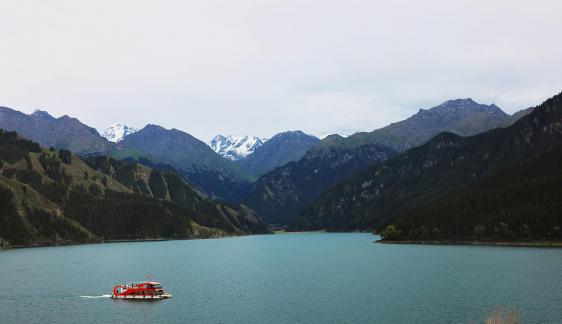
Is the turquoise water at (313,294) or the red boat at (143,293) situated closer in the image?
the turquoise water at (313,294)

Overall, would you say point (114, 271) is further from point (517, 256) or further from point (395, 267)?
point (517, 256)

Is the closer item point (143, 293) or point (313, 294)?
point (313, 294)

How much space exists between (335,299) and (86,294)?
63.4 m

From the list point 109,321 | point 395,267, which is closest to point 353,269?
point 395,267

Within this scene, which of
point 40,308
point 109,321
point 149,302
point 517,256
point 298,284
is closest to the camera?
point 109,321

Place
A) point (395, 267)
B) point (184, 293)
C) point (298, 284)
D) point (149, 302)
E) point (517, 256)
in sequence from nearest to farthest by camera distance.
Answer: point (149, 302)
point (184, 293)
point (298, 284)
point (395, 267)
point (517, 256)

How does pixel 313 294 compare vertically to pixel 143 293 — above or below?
below

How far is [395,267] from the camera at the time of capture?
183 m

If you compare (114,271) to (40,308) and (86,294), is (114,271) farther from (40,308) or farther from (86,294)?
(40,308)

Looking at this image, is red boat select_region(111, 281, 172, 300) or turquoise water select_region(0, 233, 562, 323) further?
red boat select_region(111, 281, 172, 300)

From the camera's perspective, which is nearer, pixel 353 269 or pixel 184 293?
pixel 184 293

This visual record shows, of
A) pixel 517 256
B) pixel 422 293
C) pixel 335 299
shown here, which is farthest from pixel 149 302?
pixel 517 256

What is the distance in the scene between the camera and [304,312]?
348ft

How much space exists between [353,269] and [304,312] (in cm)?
8029
